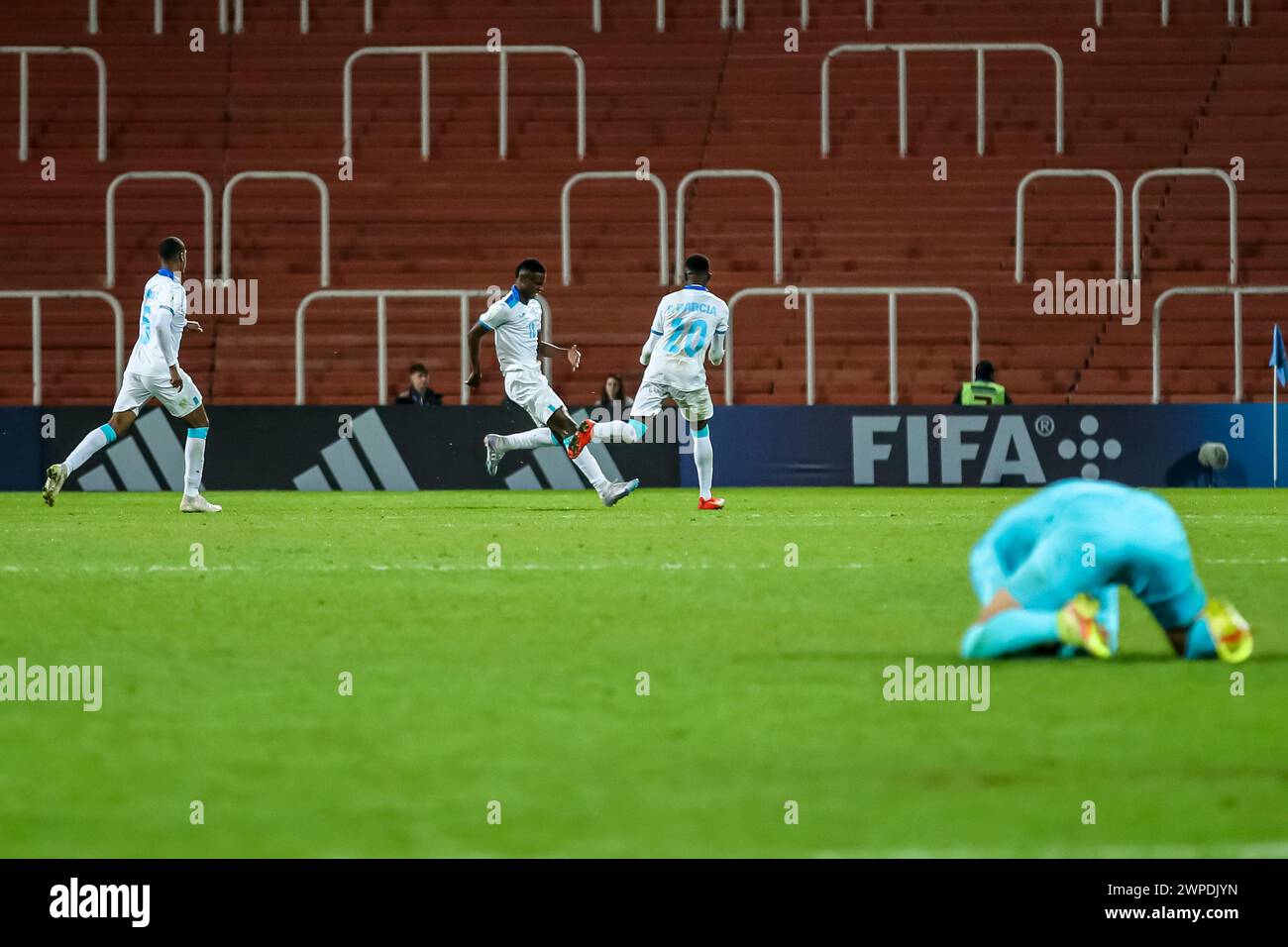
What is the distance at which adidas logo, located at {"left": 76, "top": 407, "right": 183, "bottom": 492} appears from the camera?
2308 centimetres

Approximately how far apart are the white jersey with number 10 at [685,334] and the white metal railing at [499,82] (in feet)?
26.0

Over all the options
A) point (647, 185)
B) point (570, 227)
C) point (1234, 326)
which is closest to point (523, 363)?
point (570, 227)

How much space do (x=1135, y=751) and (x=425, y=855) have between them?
6.47 ft

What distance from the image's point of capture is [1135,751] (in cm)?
511

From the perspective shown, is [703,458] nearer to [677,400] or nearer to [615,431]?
[677,400]

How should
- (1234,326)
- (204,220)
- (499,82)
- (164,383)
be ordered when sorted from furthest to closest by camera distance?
(499,82) → (204,220) → (1234,326) → (164,383)

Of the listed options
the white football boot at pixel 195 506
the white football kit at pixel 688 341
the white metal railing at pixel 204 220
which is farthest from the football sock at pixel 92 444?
the white metal railing at pixel 204 220

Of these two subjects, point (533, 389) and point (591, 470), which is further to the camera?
point (533, 389)

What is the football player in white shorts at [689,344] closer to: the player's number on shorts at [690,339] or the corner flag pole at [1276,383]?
the player's number on shorts at [690,339]

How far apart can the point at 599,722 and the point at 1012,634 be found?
156 cm

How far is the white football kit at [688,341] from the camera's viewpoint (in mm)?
18562

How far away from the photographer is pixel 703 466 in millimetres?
18094

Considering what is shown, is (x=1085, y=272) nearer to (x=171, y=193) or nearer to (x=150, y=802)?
(x=171, y=193)

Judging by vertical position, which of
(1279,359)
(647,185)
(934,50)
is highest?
(934,50)
